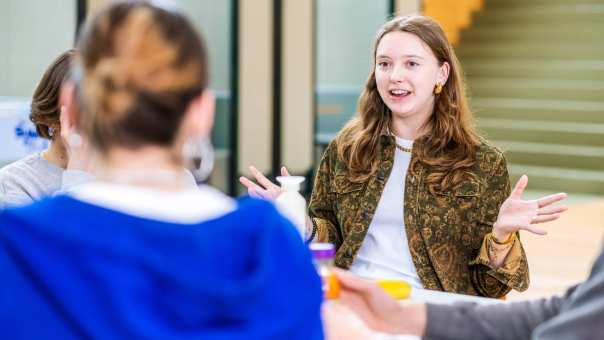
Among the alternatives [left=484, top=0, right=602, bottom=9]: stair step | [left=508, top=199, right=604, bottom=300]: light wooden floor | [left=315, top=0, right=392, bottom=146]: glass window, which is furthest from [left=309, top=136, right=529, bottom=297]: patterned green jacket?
[left=484, top=0, right=602, bottom=9]: stair step

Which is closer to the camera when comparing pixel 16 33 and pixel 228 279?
pixel 228 279

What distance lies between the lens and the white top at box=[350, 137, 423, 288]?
7.57ft

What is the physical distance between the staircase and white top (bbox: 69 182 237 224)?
6.99 m

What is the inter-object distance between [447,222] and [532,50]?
6871 mm

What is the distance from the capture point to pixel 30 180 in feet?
7.13

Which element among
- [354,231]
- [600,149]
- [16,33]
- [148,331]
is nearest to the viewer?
[148,331]

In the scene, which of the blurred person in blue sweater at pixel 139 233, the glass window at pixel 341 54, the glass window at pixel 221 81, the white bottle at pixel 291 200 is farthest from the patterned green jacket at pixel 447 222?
the glass window at pixel 341 54

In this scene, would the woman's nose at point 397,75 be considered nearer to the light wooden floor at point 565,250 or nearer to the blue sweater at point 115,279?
the blue sweater at point 115,279

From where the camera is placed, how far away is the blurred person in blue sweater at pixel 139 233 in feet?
3.33

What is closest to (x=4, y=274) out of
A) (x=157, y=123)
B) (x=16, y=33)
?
(x=157, y=123)

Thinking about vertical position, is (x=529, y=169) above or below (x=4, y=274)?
below

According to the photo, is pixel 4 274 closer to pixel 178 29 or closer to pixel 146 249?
pixel 146 249

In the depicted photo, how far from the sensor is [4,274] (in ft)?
3.37

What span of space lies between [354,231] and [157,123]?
1.40 meters
